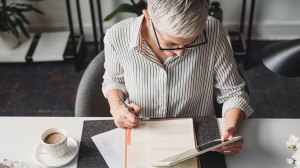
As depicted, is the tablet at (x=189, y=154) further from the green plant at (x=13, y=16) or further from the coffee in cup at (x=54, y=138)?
the green plant at (x=13, y=16)

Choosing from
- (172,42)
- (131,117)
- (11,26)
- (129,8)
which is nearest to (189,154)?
(131,117)

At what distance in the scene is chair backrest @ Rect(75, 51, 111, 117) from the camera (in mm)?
1495

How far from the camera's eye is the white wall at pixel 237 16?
9.20 ft

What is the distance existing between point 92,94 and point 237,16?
168cm

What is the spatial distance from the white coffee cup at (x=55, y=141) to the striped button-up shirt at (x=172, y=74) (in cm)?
28

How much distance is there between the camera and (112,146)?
1.24 metres

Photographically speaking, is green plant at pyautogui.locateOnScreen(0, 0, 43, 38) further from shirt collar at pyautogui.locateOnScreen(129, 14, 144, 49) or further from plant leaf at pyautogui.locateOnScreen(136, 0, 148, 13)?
shirt collar at pyautogui.locateOnScreen(129, 14, 144, 49)

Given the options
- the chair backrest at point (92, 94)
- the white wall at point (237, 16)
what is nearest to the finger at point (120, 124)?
the chair backrest at point (92, 94)

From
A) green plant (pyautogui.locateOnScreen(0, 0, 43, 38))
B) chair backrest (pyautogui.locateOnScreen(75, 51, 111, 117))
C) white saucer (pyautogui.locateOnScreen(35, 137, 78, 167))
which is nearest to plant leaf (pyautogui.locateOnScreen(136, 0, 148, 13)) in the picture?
green plant (pyautogui.locateOnScreen(0, 0, 43, 38))

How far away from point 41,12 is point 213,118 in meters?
1.83

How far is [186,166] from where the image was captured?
1141 mm

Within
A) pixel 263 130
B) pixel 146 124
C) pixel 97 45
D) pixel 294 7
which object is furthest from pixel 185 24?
pixel 294 7

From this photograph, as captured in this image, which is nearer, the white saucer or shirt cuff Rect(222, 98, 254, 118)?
the white saucer

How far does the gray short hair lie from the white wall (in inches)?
69.3
